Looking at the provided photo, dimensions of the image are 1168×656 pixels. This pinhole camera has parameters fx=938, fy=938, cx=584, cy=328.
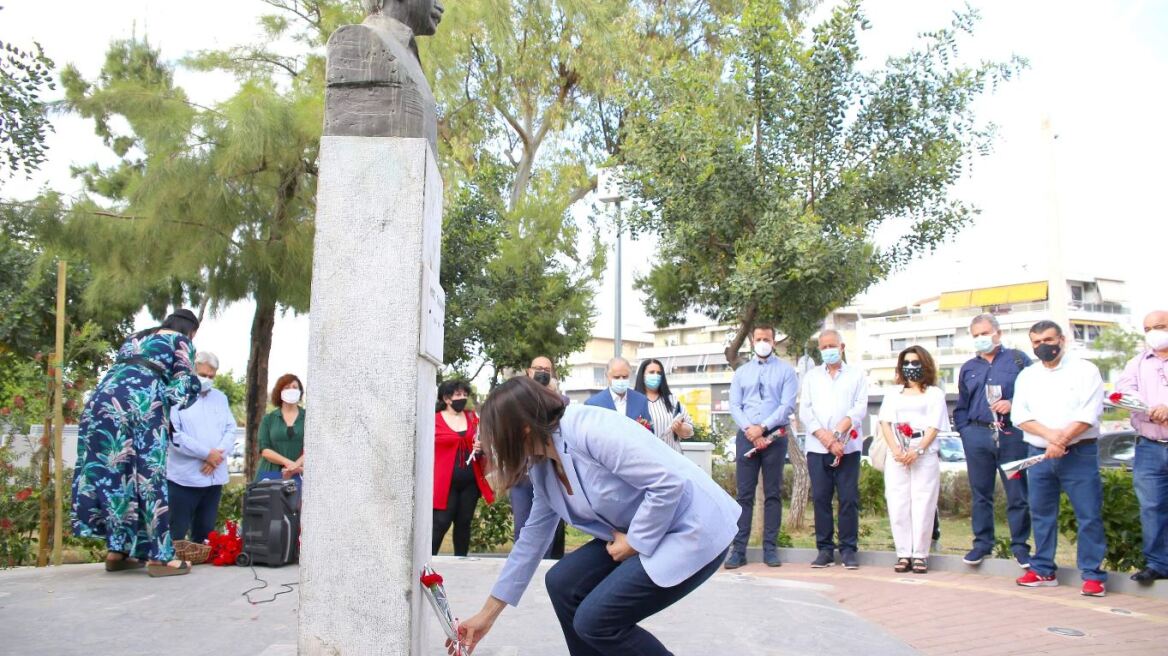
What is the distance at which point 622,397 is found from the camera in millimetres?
7867

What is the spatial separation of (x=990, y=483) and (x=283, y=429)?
227 inches

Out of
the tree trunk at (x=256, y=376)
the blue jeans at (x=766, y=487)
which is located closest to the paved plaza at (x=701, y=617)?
the blue jeans at (x=766, y=487)

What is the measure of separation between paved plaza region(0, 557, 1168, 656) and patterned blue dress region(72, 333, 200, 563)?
0.33m

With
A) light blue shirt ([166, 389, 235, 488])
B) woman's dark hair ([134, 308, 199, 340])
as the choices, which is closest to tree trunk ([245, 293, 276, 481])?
light blue shirt ([166, 389, 235, 488])

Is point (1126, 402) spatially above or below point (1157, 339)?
below

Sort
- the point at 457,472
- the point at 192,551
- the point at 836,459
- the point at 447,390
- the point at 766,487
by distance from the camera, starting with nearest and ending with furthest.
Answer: the point at 192,551 < the point at 457,472 < the point at 836,459 < the point at 447,390 < the point at 766,487

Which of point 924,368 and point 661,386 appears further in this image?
point 661,386

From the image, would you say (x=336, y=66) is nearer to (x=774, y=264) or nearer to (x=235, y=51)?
(x=774, y=264)

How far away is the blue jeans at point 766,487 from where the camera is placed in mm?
7949

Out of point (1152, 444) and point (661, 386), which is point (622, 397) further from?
point (1152, 444)

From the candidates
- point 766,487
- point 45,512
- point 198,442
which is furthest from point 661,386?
point 45,512

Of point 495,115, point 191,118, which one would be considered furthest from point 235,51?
point 495,115

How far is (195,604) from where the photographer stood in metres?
5.36

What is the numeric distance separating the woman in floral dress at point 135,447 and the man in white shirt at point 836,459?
16.1 ft
